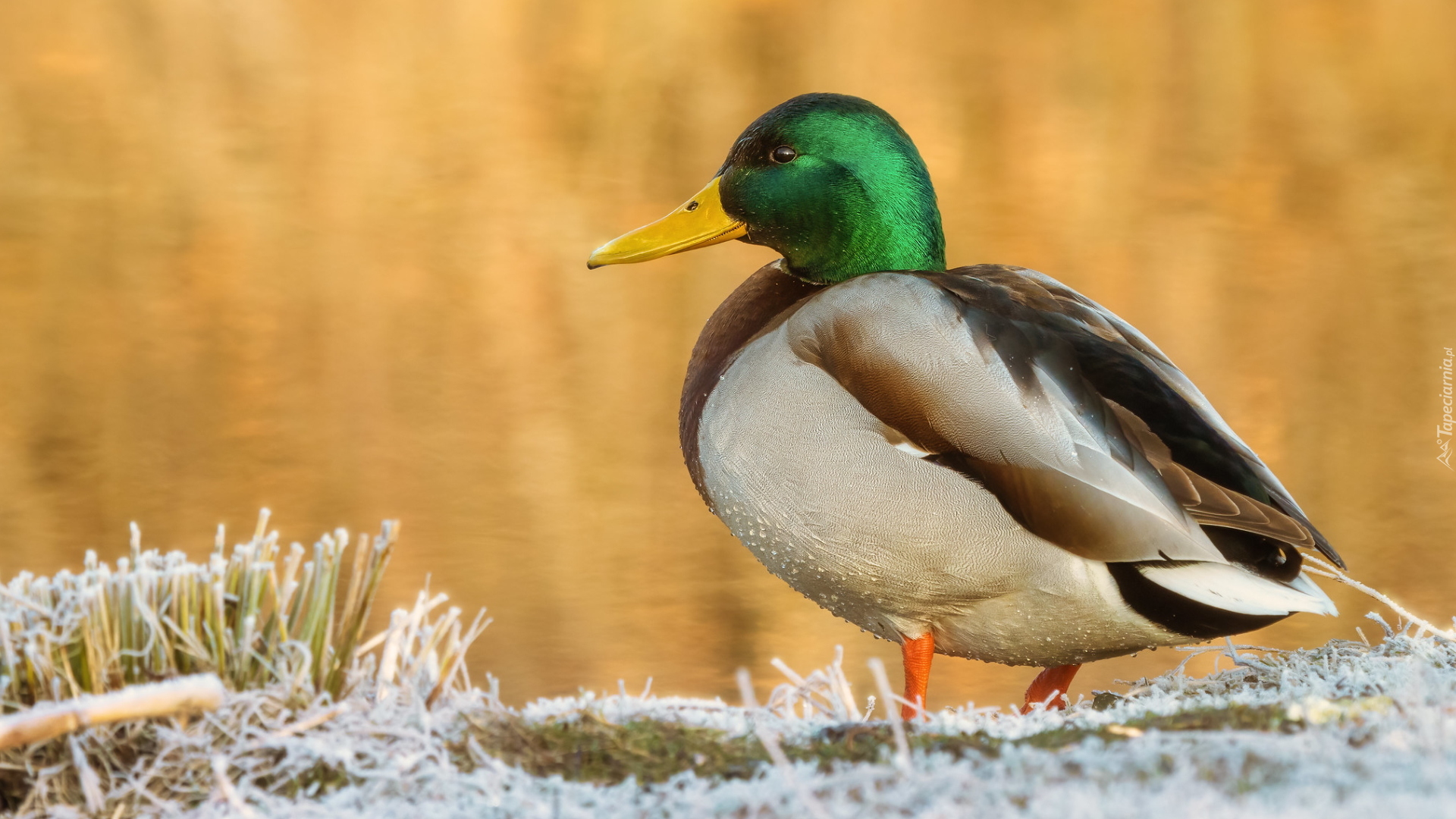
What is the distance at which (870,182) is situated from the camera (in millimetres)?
3104

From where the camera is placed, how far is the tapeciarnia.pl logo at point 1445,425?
672 centimetres

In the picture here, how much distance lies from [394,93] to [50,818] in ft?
30.2

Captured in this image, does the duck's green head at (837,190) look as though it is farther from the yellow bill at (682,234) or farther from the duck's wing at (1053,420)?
the duck's wing at (1053,420)

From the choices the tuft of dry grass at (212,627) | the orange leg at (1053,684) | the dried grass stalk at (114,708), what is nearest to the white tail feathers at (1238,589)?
the orange leg at (1053,684)

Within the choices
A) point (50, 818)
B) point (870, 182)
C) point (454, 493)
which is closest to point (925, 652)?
point (870, 182)

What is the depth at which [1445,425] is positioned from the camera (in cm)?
695

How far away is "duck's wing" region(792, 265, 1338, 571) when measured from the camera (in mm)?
2379

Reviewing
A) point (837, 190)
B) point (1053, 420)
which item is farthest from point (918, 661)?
point (837, 190)

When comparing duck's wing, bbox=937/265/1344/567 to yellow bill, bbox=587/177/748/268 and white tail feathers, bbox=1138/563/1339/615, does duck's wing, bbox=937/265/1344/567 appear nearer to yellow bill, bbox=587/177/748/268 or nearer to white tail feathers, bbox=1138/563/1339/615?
white tail feathers, bbox=1138/563/1339/615

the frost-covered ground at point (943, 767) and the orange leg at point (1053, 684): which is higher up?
the frost-covered ground at point (943, 767)

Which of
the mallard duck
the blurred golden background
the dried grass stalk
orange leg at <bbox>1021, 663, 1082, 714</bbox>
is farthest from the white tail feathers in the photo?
the blurred golden background

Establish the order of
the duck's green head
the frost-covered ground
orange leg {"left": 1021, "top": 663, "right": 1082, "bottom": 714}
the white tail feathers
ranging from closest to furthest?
1. the frost-covered ground
2. the white tail feathers
3. orange leg {"left": 1021, "top": 663, "right": 1082, "bottom": 714}
4. the duck's green head

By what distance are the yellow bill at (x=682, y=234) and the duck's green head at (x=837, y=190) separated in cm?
9

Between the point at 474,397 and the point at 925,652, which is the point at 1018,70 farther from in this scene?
the point at 925,652
